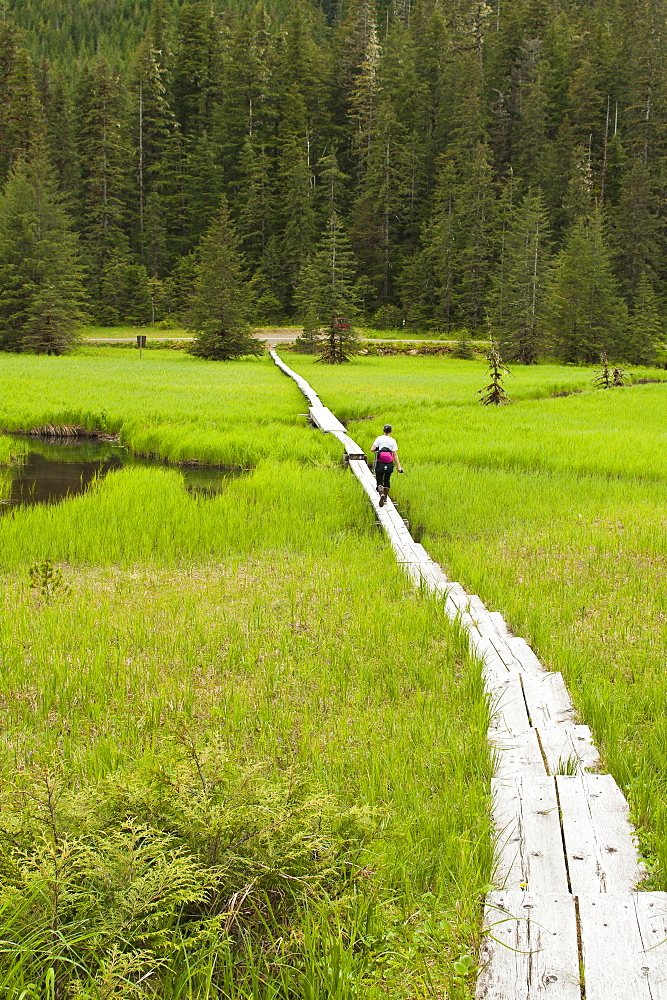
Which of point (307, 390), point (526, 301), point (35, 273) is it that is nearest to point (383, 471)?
point (307, 390)

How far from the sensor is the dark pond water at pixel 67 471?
13479 millimetres

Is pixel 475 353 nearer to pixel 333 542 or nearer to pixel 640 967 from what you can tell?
pixel 333 542

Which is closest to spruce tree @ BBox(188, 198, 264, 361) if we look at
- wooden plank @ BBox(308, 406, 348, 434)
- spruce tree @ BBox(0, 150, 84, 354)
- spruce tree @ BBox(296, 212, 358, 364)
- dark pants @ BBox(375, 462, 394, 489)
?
spruce tree @ BBox(296, 212, 358, 364)

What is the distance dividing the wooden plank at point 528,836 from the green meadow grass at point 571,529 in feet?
1.53

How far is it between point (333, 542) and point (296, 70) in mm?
75167

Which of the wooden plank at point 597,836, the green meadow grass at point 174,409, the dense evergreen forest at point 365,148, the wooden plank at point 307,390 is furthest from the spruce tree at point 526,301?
the wooden plank at point 597,836

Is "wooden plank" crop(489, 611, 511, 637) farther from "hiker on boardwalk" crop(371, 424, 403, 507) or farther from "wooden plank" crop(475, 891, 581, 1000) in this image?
"hiker on boardwalk" crop(371, 424, 403, 507)

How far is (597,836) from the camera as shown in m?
3.39

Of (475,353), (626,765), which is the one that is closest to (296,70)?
(475,353)

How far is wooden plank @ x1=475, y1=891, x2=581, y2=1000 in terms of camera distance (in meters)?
2.59

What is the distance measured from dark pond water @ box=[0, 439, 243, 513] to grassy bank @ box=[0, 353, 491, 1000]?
138 inches

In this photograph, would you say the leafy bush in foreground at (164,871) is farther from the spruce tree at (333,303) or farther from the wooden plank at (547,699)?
the spruce tree at (333,303)

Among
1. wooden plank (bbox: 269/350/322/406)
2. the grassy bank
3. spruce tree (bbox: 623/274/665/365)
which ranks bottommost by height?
the grassy bank

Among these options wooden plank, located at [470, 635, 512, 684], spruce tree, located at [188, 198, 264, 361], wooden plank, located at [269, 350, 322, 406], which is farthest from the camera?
spruce tree, located at [188, 198, 264, 361]
